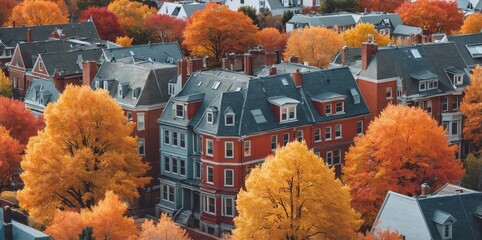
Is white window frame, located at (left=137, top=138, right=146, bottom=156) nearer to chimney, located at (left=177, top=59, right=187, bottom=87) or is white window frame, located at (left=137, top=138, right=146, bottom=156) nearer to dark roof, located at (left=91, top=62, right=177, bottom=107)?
dark roof, located at (left=91, top=62, right=177, bottom=107)

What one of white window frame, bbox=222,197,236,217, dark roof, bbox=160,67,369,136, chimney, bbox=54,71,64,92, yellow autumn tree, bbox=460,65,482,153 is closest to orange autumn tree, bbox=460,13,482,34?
yellow autumn tree, bbox=460,65,482,153

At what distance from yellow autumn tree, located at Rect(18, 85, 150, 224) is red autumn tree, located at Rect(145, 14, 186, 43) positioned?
8078 cm

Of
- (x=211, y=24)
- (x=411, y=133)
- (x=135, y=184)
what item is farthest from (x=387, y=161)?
(x=211, y=24)

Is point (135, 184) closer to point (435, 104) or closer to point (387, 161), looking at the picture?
point (387, 161)

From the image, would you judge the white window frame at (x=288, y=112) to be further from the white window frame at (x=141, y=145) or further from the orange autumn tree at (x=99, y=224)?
the orange autumn tree at (x=99, y=224)

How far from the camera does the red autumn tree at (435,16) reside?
17225cm

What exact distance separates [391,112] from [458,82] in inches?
853

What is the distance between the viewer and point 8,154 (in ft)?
332

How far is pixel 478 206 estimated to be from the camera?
253 feet

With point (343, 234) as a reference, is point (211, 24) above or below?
above

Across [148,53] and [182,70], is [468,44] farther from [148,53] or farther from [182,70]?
[148,53]

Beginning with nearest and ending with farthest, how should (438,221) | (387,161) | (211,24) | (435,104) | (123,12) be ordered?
(438,221) < (387,161) < (435,104) < (211,24) < (123,12)

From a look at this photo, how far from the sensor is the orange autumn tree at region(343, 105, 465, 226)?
89.6 m

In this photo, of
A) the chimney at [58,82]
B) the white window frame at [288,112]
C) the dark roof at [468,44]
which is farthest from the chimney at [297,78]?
the chimney at [58,82]
